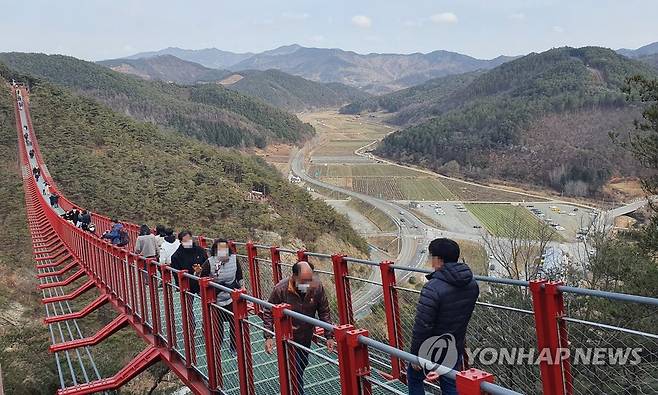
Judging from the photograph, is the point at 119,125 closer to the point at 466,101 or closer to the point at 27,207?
the point at 27,207

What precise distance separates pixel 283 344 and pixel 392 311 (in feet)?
5.65

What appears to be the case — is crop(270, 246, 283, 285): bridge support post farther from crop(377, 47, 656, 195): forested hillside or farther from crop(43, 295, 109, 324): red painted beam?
crop(377, 47, 656, 195): forested hillside

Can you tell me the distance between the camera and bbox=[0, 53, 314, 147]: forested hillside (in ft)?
363

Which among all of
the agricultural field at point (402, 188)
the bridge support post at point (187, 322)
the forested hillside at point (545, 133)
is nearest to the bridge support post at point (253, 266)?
the bridge support post at point (187, 322)

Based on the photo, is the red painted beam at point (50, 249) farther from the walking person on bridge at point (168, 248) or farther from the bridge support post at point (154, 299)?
the bridge support post at point (154, 299)

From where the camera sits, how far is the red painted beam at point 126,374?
668 centimetres

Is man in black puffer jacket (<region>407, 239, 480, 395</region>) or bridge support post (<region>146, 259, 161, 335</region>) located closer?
man in black puffer jacket (<region>407, 239, 480, 395</region>)

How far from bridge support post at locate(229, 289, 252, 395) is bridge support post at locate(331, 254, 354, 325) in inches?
57.2

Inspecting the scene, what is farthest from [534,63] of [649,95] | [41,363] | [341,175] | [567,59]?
[41,363]

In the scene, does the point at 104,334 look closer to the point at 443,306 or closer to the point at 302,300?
the point at 302,300

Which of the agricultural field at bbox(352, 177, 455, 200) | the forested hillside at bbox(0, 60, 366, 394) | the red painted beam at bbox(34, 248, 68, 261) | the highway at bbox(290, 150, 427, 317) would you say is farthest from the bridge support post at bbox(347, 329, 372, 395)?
the agricultural field at bbox(352, 177, 455, 200)

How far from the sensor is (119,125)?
56.9 m

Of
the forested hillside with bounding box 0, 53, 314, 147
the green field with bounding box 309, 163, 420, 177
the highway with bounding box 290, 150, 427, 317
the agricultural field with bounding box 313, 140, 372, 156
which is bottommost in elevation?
the highway with bounding box 290, 150, 427, 317

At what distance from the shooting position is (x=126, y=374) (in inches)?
276
